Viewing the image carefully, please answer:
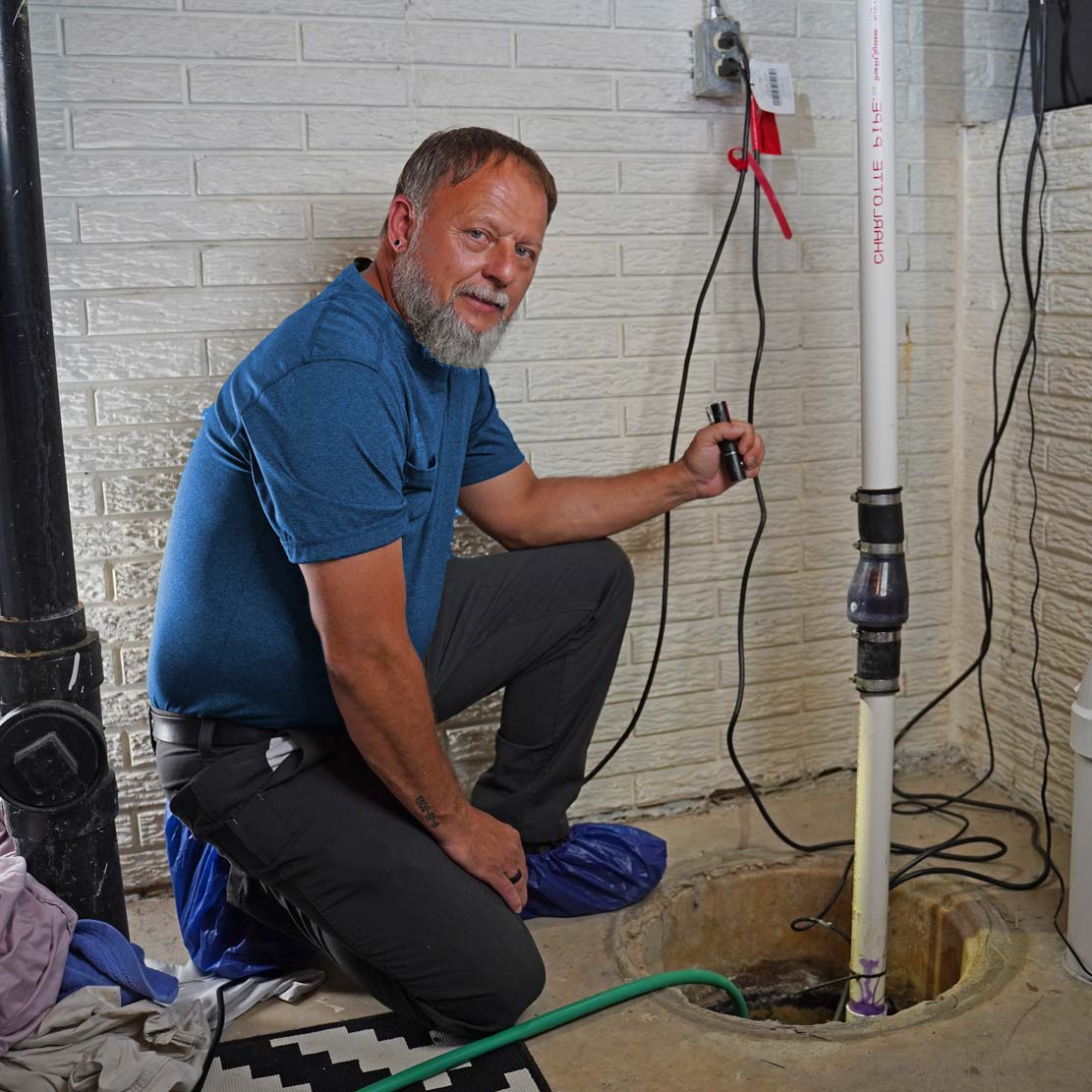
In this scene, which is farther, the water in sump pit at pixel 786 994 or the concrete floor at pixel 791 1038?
the water in sump pit at pixel 786 994

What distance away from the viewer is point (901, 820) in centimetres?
239

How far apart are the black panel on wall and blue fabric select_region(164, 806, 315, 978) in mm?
1950

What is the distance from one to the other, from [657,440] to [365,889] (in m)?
1.04

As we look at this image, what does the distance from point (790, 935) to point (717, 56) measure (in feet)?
5.24

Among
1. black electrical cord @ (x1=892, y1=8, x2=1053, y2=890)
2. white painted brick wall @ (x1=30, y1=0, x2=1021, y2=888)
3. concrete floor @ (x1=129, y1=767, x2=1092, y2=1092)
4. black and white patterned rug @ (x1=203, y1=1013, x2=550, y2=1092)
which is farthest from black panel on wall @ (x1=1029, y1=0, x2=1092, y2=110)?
black and white patterned rug @ (x1=203, y1=1013, x2=550, y2=1092)

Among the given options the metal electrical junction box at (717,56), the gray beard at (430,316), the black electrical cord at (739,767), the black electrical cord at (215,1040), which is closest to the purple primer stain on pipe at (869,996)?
the black electrical cord at (739,767)

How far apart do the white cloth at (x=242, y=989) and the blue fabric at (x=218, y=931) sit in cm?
2

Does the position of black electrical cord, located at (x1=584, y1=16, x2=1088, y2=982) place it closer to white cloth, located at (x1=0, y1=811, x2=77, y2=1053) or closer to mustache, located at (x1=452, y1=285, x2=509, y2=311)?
mustache, located at (x1=452, y1=285, x2=509, y2=311)

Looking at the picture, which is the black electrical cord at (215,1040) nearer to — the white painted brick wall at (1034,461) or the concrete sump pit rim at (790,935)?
the concrete sump pit rim at (790,935)

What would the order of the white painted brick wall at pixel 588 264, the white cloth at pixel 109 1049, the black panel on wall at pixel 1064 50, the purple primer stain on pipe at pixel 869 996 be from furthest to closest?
the black panel on wall at pixel 1064 50 < the white painted brick wall at pixel 588 264 < the purple primer stain on pipe at pixel 869 996 < the white cloth at pixel 109 1049

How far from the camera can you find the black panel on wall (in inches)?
85.6

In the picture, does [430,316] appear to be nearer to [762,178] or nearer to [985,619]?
[762,178]

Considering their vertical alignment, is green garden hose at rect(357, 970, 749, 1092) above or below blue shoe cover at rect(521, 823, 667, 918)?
below

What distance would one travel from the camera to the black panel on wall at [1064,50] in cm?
217
